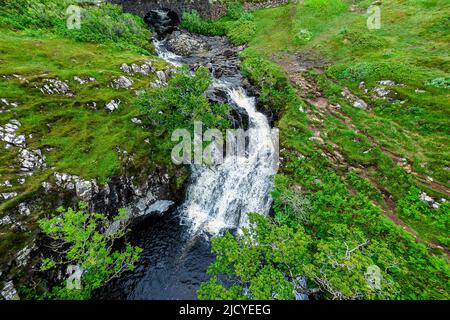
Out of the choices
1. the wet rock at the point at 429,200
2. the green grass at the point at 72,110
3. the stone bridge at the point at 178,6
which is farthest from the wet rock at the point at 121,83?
the stone bridge at the point at 178,6

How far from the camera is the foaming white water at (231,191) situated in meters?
24.1

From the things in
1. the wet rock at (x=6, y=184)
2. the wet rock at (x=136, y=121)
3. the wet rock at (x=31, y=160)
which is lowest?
the wet rock at (x=6, y=184)

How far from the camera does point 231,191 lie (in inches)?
994

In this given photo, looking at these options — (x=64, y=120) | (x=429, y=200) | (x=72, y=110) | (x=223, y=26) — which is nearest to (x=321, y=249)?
(x=429, y=200)

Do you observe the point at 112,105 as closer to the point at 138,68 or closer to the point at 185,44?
the point at 138,68

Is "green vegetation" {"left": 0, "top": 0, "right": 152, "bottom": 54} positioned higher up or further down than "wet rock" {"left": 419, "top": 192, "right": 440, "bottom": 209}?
higher up

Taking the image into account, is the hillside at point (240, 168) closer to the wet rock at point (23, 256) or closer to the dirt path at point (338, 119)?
the wet rock at point (23, 256)

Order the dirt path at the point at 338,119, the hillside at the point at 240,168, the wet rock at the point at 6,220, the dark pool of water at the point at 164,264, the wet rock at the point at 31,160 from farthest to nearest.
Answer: the dirt path at the point at 338,119 < the dark pool of water at the point at 164,264 < the wet rock at the point at 31,160 < the hillside at the point at 240,168 < the wet rock at the point at 6,220

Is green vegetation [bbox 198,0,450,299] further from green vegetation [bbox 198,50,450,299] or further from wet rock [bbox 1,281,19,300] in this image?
wet rock [bbox 1,281,19,300]

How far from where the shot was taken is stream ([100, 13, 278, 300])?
19.3 meters

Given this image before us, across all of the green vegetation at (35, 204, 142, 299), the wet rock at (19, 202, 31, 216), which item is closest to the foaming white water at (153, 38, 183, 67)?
the wet rock at (19, 202, 31, 216)

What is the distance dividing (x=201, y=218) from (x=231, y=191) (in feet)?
14.2

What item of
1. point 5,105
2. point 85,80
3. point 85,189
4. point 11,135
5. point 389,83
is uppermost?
point 85,80

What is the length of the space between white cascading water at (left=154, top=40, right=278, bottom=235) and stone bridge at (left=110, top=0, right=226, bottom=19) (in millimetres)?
47031
